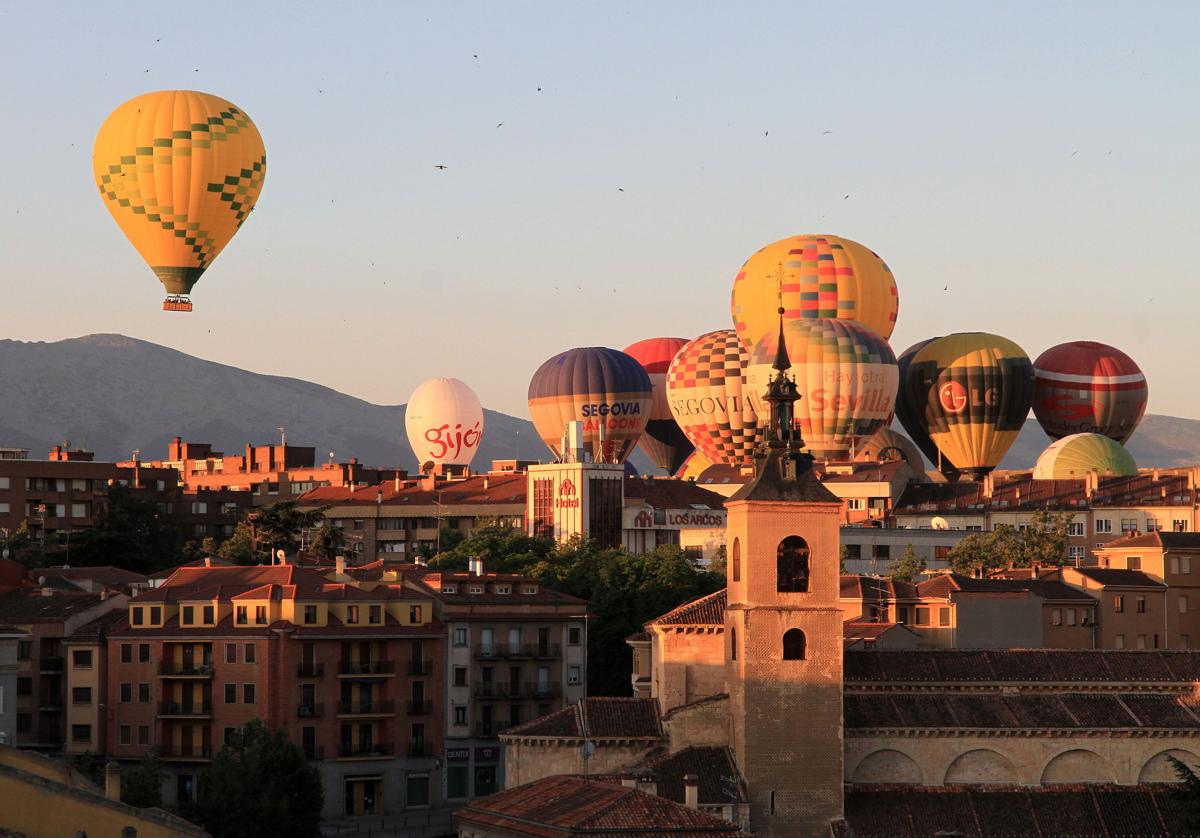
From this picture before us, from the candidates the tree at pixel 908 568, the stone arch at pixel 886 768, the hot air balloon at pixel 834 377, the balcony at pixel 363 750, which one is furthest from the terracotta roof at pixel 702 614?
the hot air balloon at pixel 834 377

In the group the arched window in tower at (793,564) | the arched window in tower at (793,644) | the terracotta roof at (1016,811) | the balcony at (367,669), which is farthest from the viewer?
the balcony at (367,669)

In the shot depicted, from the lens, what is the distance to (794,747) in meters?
79.9

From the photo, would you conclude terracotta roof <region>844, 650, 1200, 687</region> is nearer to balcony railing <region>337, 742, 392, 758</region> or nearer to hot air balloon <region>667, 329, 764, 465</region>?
balcony railing <region>337, 742, 392, 758</region>

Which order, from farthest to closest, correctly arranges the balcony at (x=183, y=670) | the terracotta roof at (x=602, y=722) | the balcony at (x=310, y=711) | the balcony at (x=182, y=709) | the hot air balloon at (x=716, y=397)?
the hot air balloon at (x=716, y=397)
the balcony at (x=183, y=670)
the balcony at (x=182, y=709)
the balcony at (x=310, y=711)
the terracotta roof at (x=602, y=722)

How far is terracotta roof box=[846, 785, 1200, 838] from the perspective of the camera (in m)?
79.2

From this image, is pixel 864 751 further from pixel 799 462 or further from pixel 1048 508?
pixel 1048 508

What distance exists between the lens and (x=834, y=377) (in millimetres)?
170500

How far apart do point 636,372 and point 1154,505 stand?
3778 centimetres

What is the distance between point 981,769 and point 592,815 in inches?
596

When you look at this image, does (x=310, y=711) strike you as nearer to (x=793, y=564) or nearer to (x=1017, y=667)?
(x=793, y=564)

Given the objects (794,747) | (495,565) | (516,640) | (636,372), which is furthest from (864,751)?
(636,372)

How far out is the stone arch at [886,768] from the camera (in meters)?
81.7

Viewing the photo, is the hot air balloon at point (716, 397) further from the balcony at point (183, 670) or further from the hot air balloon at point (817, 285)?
Answer: the balcony at point (183, 670)

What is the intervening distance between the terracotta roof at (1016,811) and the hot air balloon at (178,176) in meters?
62.7
